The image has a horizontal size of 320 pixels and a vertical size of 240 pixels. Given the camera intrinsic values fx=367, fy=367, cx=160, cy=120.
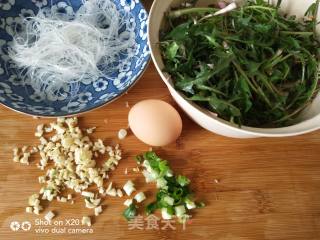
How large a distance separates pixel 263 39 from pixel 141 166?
0.45 m

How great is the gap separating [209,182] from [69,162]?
0.37 meters

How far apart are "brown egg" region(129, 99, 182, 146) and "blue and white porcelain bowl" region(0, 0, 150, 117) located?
70 millimetres

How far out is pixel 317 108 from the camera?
910mm

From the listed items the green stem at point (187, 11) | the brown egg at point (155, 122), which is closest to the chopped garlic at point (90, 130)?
the brown egg at point (155, 122)

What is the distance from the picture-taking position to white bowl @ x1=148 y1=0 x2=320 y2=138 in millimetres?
813

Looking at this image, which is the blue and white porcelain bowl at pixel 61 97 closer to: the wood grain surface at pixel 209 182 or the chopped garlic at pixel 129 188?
the wood grain surface at pixel 209 182

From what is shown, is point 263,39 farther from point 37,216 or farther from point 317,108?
point 37,216

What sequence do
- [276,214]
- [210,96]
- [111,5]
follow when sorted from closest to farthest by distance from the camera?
[210,96] < [276,214] < [111,5]

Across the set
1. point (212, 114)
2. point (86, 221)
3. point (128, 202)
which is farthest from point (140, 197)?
point (212, 114)

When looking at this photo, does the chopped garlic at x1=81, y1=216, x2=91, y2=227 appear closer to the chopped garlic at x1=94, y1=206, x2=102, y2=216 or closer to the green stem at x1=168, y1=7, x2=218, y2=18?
the chopped garlic at x1=94, y1=206, x2=102, y2=216

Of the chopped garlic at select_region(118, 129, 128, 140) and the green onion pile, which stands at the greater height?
the green onion pile

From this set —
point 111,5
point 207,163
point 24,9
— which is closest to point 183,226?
point 207,163

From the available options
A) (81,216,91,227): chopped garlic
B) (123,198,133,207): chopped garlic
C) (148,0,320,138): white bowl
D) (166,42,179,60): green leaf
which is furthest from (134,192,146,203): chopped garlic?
(166,42,179,60): green leaf

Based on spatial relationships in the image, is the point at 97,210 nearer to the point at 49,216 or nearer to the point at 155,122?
the point at 49,216
